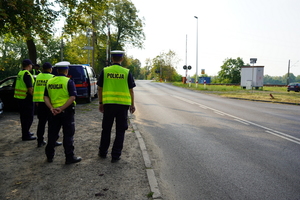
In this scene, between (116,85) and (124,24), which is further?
(124,24)

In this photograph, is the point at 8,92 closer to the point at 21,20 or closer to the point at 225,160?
the point at 21,20

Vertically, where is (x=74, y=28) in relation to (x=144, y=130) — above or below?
above

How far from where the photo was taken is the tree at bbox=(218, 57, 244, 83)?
90000 mm

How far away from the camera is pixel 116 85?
15.7 feet

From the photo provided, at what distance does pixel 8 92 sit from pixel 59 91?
7622 mm

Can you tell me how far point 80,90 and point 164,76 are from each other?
55659 millimetres

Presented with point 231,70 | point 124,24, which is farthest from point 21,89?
point 231,70

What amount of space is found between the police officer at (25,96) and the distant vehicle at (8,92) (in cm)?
496

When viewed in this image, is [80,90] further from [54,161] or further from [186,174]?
[186,174]

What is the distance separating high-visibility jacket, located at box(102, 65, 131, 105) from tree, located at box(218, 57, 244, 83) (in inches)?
3492

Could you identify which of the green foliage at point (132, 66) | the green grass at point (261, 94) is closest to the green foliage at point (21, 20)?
the green grass at point (261, 94)

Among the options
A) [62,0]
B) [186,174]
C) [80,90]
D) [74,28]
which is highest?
[62,0]

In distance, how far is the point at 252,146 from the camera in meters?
6.11

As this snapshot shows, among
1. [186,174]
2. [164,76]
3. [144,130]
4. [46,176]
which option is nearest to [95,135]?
[144,130]
